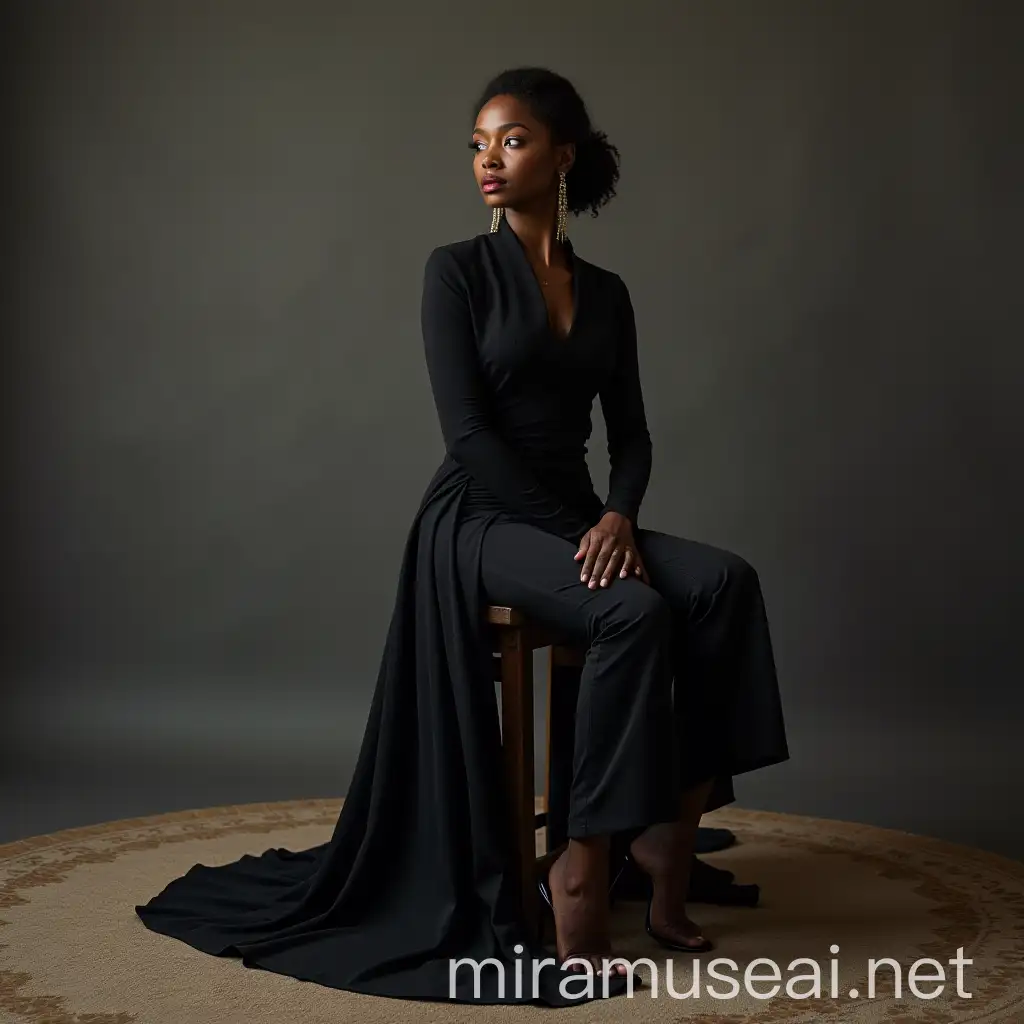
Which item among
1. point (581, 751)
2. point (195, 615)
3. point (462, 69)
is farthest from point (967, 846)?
point (462, 69)

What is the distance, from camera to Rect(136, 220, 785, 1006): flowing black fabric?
295 cm

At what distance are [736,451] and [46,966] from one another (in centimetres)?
266

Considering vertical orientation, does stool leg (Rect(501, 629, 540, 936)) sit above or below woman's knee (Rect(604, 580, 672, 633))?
below

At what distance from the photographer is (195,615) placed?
4.96 metres

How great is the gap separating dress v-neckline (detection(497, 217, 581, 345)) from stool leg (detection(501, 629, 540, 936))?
2.06 feet

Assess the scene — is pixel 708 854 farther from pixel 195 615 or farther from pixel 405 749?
pixel 195 615

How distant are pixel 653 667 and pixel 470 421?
64cm

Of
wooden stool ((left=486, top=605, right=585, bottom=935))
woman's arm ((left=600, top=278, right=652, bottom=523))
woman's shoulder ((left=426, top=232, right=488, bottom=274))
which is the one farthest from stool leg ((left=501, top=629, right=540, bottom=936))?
woman's shoulder ((left=426, top=232, right=488, bottom=274))

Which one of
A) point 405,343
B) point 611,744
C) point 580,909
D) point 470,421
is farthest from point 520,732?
point 405,343

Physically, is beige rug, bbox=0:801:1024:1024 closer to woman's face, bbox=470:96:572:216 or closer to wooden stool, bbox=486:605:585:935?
wooden stool, bbox=486:605:585:935

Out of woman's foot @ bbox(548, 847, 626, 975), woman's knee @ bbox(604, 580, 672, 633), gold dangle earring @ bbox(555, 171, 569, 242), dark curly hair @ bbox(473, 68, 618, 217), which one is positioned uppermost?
dark curly hair @ bbox(473, 68, 618, 217)

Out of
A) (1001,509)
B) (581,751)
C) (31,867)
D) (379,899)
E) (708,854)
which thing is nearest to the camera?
(581,751)

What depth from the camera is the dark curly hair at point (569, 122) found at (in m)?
3.21

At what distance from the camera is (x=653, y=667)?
2.79 m
